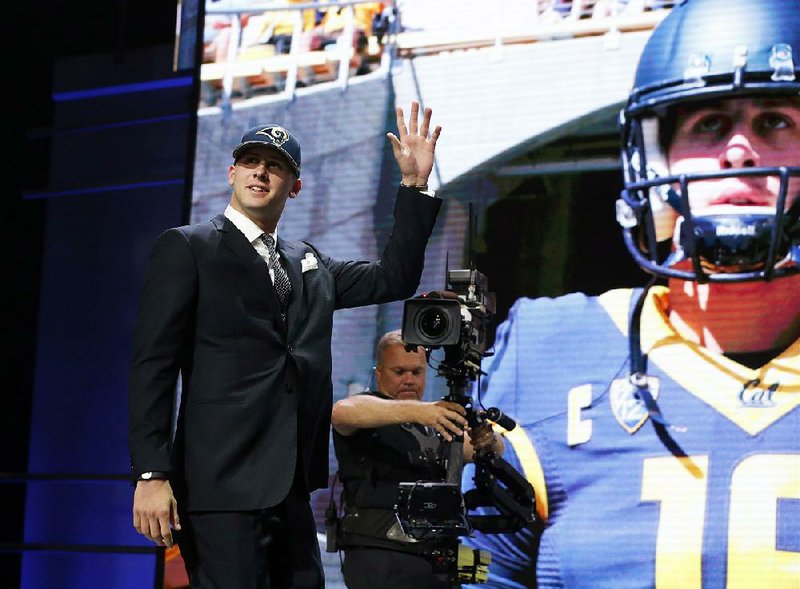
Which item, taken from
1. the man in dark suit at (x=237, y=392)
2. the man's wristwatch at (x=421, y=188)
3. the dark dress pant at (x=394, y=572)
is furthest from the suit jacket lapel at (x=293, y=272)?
the dark dress pant at (x=394, y=572)

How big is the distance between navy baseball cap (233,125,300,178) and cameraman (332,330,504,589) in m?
0.88

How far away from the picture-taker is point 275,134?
213 cm

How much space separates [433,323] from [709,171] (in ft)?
4.21

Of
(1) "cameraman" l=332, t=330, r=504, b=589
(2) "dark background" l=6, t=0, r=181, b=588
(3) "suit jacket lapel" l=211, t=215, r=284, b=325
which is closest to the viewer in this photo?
(3) "suit jacket lapel" l=211, t=215, r=284, b=325

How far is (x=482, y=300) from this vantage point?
2746mm

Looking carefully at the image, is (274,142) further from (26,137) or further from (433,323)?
(26,137)

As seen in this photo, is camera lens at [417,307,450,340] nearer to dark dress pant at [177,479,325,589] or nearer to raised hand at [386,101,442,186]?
raised hand at [386,101,442,186]

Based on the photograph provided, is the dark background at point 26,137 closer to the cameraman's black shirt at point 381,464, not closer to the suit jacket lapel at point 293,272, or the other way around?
the cameraman's black shirt at point 381,464

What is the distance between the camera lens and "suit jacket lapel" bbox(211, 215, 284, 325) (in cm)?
205

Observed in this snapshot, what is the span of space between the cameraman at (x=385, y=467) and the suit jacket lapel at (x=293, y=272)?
73 centimetres

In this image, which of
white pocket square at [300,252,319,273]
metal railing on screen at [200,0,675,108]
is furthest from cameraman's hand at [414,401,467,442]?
metal railing on screen at [200,0,675,108]

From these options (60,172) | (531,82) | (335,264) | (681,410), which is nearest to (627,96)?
(531,82)

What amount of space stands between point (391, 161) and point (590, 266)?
0.84 meters

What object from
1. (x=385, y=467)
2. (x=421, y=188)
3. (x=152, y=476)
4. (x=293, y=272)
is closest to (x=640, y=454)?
(x=385, y=467)
